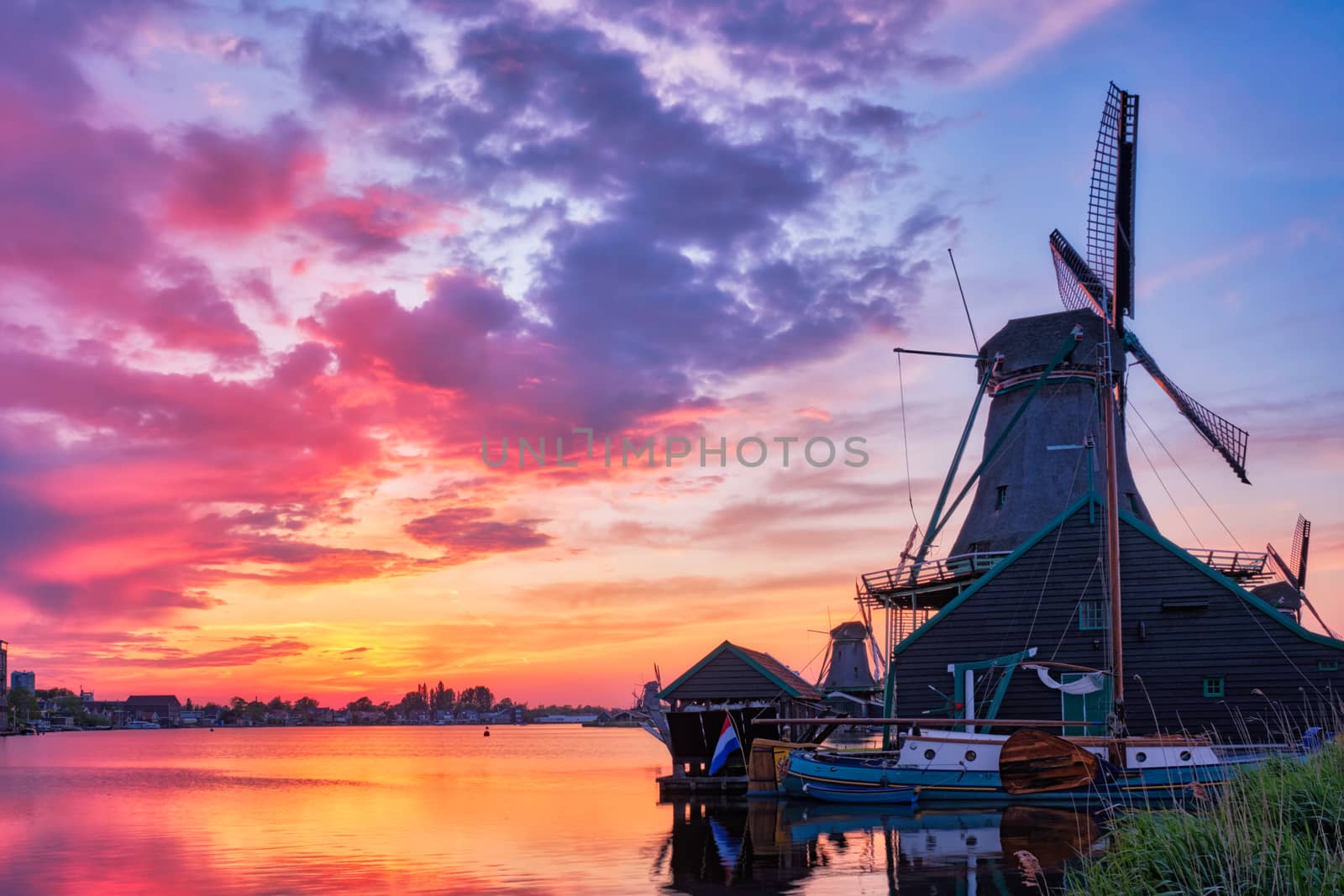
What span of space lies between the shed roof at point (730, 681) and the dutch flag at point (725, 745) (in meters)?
0.98

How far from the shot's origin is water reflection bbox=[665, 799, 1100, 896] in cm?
2081

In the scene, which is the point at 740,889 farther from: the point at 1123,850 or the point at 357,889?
the point at 1123,850

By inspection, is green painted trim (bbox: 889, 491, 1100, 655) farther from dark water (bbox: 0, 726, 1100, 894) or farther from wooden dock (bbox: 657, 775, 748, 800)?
wooden dock (bbox: 657, 775, 748, 800)

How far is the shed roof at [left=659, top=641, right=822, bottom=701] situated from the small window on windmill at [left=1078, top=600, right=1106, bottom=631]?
10.7m

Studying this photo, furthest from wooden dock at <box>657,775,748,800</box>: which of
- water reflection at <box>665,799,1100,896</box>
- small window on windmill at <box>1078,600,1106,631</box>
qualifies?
small window on windmill at <box>1078,600,1106,631</box>

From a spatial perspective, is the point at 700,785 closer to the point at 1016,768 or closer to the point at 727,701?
the point at 727,701

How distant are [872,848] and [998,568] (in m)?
15.5

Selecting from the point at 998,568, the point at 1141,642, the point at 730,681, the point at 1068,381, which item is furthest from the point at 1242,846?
the point at 1068,381

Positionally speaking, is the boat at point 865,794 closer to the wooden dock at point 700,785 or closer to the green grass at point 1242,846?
the wooden dock at point 700,785

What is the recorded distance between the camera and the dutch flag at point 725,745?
42812 millimetres

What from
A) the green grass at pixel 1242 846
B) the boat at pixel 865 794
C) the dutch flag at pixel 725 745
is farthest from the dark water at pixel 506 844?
the dutch flag at pixel 725 745

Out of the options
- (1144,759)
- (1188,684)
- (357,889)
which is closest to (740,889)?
(357,889)

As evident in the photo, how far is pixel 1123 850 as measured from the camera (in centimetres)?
1216

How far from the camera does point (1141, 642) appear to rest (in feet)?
121
